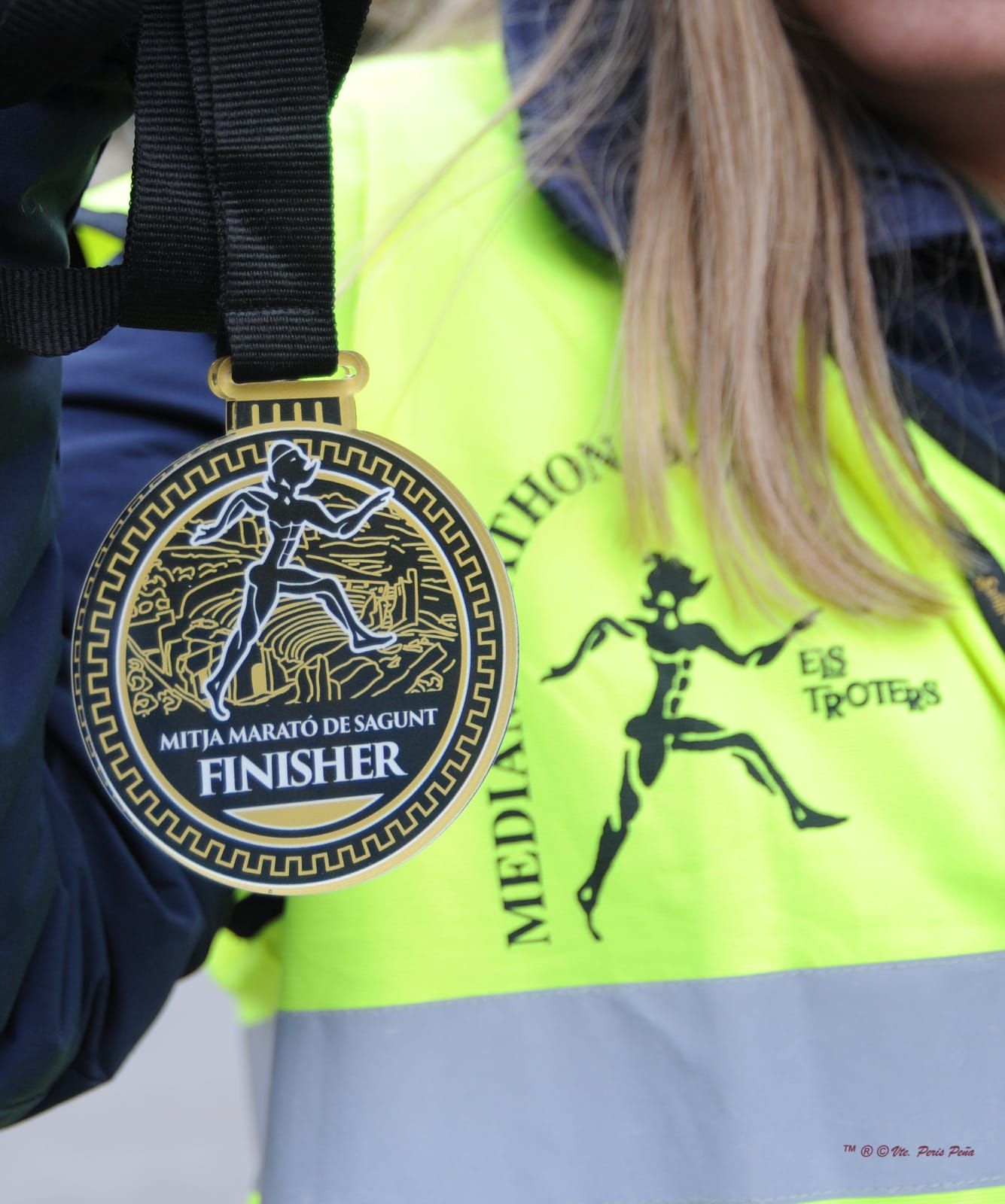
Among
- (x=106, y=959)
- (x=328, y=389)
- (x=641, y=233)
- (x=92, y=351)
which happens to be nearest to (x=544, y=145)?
(x=641, y=233)

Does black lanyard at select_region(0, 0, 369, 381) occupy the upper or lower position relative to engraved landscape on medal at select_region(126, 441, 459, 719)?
upper

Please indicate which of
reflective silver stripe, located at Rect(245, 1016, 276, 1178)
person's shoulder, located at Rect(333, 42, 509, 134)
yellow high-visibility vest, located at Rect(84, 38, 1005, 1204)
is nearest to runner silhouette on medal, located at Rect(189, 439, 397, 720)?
yellow high-visibility vest, located at Rect(84, 38, 1005, 1204)

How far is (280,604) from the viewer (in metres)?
0.57

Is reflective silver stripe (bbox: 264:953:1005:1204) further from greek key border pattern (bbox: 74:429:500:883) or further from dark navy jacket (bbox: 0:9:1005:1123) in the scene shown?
greek key border pattern (bbox: 74:429:500:883)

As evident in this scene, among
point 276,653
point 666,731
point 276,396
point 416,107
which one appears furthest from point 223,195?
point 416,107

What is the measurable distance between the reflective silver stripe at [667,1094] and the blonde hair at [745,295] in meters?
0.26

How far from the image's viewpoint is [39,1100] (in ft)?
2.68

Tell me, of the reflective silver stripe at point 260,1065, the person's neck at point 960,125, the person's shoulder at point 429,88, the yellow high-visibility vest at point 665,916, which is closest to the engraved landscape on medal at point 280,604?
the yellow high-visibility vest at point 665,916

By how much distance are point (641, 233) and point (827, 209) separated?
150 mm

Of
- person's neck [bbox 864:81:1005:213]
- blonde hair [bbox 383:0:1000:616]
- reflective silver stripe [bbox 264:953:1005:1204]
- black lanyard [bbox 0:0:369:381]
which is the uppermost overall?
person's neck [bbox 864:81:1005:213]

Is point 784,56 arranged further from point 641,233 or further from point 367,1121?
point 367,1121

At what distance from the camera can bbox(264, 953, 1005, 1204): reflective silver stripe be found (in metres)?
0.81

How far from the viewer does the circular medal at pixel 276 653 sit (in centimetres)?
57

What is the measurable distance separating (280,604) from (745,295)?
487 mm
